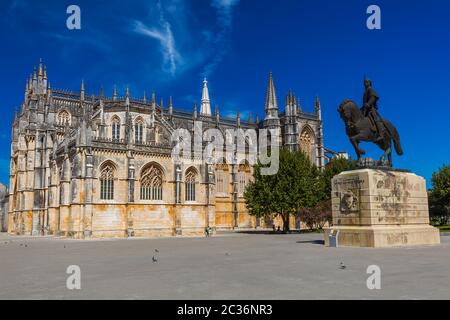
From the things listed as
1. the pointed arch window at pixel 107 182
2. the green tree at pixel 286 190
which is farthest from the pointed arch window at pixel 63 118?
the green tree at pixel 286 190

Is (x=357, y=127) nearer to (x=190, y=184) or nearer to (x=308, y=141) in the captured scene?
(x=190, y=184)

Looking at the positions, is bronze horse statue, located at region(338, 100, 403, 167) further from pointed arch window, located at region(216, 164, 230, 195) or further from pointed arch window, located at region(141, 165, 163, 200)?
pointed arch window, located at region(216, 164, 230, 195)

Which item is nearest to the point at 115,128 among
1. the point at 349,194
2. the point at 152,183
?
the point at 152,183

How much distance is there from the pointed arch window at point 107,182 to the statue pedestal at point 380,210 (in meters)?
24.3

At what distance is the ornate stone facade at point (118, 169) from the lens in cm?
3750

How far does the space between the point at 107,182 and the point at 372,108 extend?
2660 centimetres

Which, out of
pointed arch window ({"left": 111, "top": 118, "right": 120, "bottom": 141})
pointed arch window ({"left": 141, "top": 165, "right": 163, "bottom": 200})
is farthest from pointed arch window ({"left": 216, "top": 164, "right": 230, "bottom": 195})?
pointed arch window ({"left": 141, "top": 165, "right": 163, "bottom": 200})

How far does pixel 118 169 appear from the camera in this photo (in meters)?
38.7

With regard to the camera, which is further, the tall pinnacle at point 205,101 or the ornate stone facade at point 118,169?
the tall pinnacle at point 205,101

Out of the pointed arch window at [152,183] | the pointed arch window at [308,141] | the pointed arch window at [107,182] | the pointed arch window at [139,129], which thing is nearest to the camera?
the pointed arch window at [107,182]

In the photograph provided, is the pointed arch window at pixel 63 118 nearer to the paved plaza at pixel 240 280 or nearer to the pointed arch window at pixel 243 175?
the pointed arch window at pixel 243 175

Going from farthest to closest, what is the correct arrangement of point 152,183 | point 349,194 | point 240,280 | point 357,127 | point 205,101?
point 205,101 → point 152,183 → point 357,127 → point 349,194 → point 240,280

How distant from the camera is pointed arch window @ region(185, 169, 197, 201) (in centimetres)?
4323
